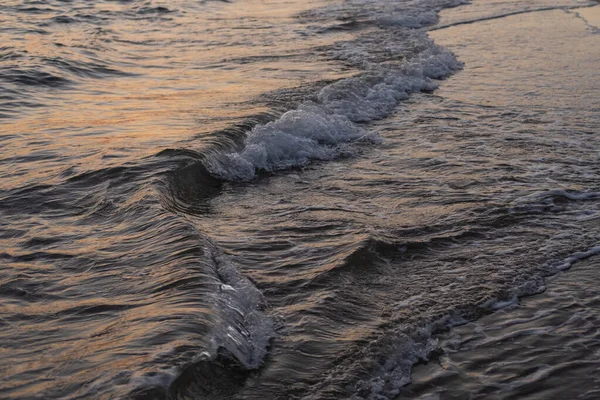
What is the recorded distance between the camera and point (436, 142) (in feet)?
27.1

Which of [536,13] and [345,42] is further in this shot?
[536,13]

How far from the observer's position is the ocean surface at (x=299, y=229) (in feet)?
13.0

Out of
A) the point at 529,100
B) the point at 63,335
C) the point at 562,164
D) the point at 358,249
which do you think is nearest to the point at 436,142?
the point at 562,164

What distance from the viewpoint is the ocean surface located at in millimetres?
3969

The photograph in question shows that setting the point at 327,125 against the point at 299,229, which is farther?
the point at 327,125

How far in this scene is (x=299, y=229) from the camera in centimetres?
584

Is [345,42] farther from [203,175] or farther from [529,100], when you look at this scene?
[203,175]

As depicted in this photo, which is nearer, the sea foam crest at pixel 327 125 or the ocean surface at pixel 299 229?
the ocean surface at pixel 299 229

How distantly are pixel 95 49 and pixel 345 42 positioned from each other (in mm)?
4853

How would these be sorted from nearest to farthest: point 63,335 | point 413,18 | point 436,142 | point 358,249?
point 63,335
point 358,249
point 436,142
point 413,18

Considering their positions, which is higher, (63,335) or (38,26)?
(38,26)

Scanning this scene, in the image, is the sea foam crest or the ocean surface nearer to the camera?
the ocean surface

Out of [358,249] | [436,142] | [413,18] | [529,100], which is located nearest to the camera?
[358,249]

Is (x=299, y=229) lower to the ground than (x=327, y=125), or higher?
lower
